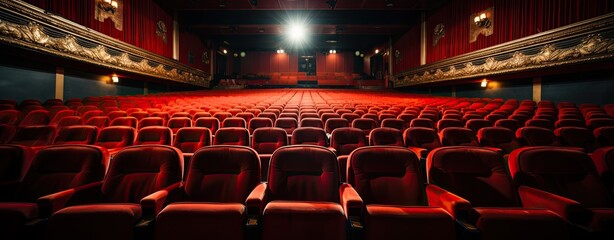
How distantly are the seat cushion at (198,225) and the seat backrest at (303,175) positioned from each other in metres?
0.34

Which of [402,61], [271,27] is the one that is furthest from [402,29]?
[271,27]

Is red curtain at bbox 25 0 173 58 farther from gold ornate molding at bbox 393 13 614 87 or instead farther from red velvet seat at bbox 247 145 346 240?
gold ornate molding at bbox 393 13 614 87

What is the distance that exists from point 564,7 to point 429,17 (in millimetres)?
5240

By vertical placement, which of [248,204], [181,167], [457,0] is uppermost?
[457,0]

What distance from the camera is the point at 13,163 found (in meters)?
1.51

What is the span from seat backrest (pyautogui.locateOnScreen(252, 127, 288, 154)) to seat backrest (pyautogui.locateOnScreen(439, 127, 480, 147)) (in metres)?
1.60

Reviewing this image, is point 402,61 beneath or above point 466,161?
above

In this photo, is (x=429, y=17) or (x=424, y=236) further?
(x=429, y=17)

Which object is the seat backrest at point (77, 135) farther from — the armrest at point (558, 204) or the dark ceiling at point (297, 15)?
Result: the dark ceiling at point (297, 15)

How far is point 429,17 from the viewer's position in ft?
34.6

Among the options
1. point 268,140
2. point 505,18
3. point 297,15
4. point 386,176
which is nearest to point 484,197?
point 386,176

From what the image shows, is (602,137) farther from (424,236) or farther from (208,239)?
(208,239)

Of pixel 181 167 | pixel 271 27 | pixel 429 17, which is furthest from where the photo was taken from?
pixel 271 27

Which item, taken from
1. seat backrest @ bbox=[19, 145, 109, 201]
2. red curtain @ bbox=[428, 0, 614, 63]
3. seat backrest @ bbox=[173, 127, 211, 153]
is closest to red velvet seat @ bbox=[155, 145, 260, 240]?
seat backrest @ bbox=[19, 145, 109, 201]
